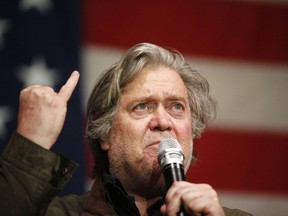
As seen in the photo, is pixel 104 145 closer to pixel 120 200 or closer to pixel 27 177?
pixel 120 200

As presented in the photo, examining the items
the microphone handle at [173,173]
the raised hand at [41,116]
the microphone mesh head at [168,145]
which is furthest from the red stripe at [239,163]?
the raised hand at [41,116]

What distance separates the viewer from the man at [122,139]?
123 centimetres

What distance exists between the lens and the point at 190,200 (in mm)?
1205

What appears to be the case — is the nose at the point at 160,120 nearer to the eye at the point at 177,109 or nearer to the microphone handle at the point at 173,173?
the eye at the point at 177,109

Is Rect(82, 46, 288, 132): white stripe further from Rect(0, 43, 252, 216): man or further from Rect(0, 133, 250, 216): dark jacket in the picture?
Rect(0, 133, 250, 216): dark jacket

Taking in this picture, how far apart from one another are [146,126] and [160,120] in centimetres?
5

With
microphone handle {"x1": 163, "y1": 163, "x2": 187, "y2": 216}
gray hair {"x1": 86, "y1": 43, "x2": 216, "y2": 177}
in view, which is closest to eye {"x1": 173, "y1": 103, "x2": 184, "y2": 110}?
gray hair {"x1": 86, "y1": 43, "x2": 216, "y2": 177}

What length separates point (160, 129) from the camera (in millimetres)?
1614

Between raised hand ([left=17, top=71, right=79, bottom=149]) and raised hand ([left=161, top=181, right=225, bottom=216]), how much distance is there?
30cm

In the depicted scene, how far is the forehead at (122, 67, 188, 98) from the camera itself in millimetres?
1713

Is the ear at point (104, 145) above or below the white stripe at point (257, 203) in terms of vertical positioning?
above

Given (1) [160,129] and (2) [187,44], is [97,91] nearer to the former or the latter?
(1) [160,129]

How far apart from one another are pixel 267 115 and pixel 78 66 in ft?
3.12

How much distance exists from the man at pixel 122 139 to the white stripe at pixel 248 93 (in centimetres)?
59
